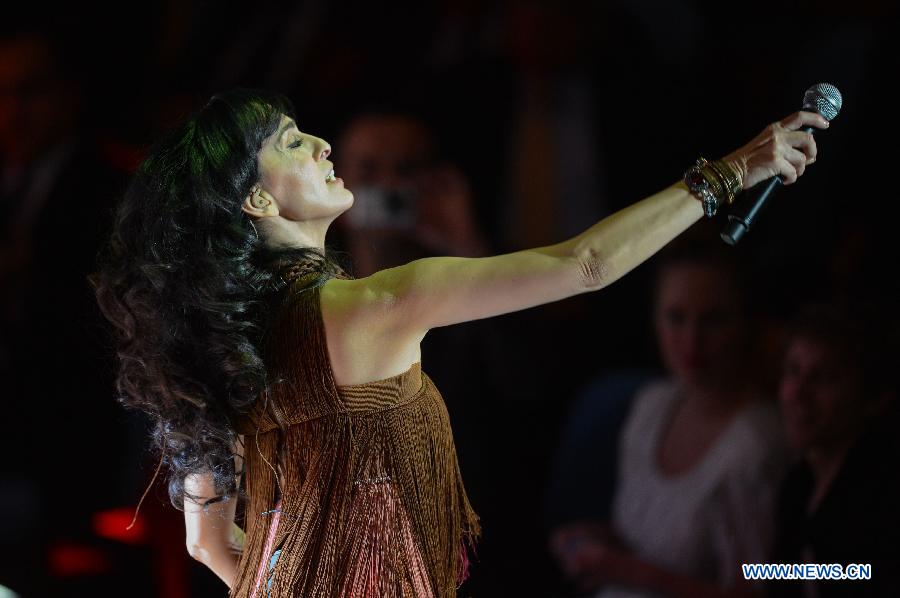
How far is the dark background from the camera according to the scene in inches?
105

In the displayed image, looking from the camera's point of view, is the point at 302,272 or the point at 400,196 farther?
the point at 400,196

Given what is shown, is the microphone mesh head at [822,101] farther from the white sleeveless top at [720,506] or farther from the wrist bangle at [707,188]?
the white sleeveless top at [720,506]

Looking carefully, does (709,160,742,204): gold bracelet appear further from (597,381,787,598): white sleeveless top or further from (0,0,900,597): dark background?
(0,0,900,597): dark background

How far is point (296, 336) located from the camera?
1396 mm

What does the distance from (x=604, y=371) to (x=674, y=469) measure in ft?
1.57

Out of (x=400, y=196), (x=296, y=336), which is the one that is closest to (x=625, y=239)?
(x=296, y=336)

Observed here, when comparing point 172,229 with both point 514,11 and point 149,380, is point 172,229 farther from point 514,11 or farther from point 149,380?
point 514,11

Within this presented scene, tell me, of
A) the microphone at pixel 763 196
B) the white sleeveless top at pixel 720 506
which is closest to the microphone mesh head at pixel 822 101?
the microphone at pixel 763 196

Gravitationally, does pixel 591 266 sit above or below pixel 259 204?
below

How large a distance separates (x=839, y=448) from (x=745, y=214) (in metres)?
0.94

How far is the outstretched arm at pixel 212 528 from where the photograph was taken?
1545 millimetres

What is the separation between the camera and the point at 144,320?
144 centimetres

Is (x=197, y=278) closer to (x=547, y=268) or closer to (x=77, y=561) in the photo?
(x=547, y=268)

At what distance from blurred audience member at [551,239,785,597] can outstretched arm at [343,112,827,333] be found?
1.13m
